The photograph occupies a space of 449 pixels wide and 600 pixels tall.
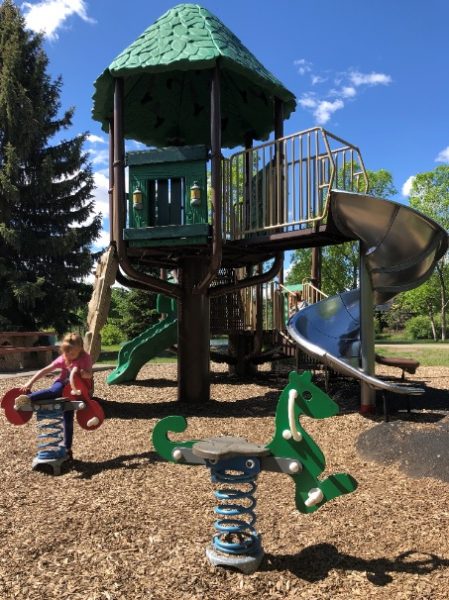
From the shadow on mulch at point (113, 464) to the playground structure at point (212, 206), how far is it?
2.40m

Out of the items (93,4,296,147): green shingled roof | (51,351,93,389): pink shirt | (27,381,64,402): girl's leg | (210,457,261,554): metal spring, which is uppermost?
(93,4,296,147): green shingled roof

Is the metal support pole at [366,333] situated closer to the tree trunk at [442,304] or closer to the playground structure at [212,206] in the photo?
the playground structure at [212,206]

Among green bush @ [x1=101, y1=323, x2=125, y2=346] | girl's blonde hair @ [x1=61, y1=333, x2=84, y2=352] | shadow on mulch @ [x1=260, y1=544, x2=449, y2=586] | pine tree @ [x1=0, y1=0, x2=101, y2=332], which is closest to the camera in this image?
shadow on mulch @ [x1=260, y1=544, x2=449, y2=586]

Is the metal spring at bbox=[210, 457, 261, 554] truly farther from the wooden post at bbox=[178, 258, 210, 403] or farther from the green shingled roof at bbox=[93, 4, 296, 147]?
the green shingled roof at bbox=[93, 4, 296, 147]

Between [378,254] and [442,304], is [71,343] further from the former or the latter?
[442,304]


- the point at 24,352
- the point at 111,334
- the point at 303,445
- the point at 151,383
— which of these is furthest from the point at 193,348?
the point at 111,334

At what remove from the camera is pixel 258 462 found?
126 inches

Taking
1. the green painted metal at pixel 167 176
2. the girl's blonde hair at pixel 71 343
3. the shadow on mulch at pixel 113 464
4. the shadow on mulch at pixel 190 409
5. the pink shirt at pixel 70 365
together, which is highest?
the green painted metal at pixel 167 176

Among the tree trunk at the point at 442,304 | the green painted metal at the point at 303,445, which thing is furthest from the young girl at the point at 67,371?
the tree trunk at the point at 442,304

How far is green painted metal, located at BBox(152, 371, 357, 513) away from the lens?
3.25 metres

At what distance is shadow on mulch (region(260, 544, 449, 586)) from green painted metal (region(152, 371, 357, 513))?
0.30 metres

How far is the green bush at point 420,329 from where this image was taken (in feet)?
155

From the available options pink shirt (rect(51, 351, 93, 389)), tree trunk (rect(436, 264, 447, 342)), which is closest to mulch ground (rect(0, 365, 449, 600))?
pink shirt (rect(51, 351, 93, 389))

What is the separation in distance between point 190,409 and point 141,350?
12.6ft
